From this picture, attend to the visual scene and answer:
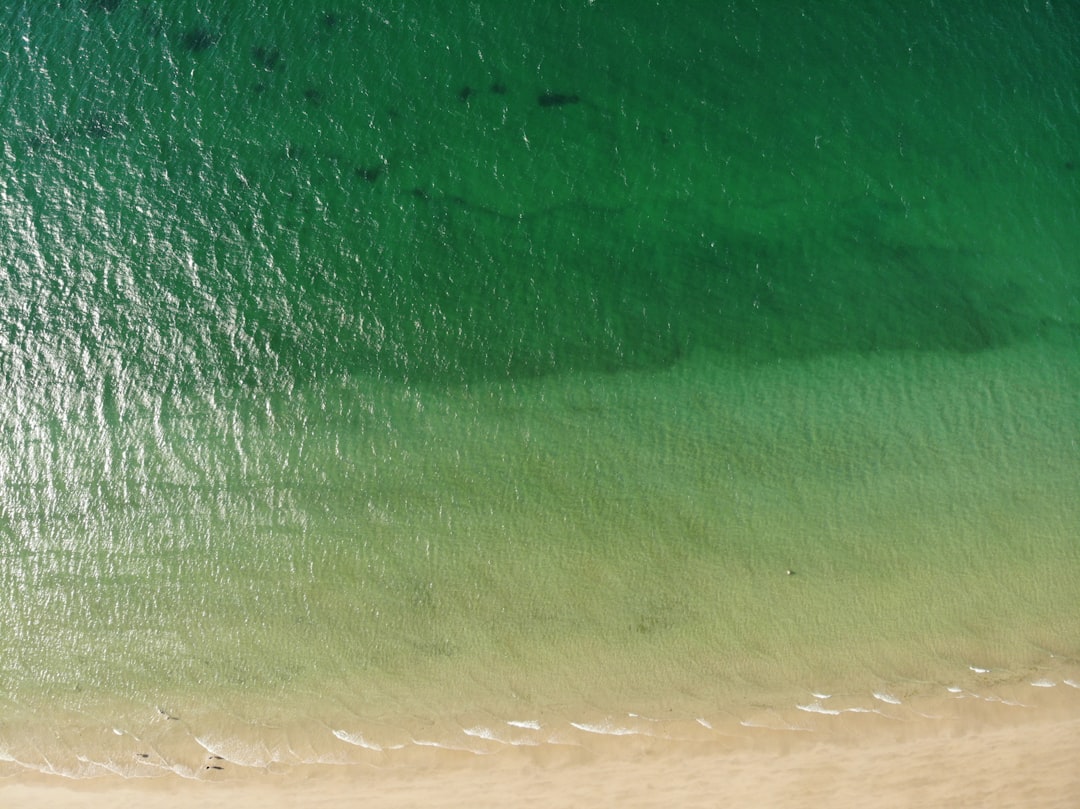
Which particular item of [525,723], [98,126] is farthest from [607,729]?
[98,126]

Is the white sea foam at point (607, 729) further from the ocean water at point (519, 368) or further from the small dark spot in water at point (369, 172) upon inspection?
the small dark spot in water at point (369, 172)

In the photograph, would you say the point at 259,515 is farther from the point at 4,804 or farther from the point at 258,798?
the point at 4,804

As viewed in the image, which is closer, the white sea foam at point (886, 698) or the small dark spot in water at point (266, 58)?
the white sea foam at point (886, 698)

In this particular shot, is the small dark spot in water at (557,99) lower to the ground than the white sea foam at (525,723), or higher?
higher

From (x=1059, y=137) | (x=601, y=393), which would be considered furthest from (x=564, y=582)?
(x=1059, y=137)

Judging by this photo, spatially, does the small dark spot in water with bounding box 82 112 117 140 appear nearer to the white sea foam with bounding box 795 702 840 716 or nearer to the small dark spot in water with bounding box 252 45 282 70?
the small dark spot in water with bounding box 252 45 282 70

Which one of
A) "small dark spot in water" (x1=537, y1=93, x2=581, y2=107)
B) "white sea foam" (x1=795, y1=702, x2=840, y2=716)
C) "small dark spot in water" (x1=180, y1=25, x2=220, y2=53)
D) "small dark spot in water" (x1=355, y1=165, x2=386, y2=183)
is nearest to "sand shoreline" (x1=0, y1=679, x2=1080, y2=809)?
"white sea foam" (x1=795, y1=702, x2=840, y2=716)

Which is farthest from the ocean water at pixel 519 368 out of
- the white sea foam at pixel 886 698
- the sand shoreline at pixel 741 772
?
the sand shoreline at pixel 741 772

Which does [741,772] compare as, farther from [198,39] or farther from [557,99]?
[198,39]

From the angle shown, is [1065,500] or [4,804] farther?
[1065,500]
